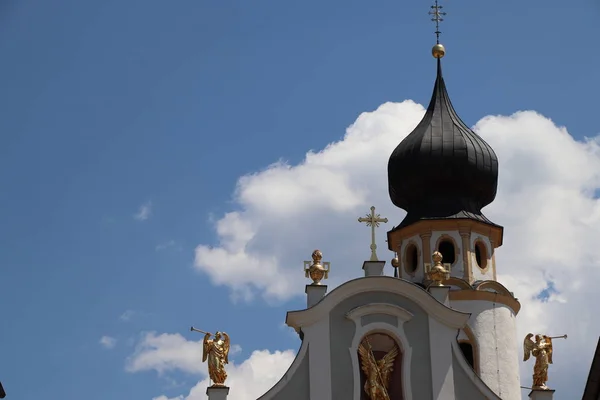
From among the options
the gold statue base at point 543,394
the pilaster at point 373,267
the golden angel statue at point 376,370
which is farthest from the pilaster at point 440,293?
the gold statue base at point 543,394

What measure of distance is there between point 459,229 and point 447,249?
527mm

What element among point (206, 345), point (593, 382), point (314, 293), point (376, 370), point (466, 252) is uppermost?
point (466, 252)

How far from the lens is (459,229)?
30.0 m

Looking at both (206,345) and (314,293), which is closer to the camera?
(206,345)

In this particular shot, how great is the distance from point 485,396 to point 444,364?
3.20 ft

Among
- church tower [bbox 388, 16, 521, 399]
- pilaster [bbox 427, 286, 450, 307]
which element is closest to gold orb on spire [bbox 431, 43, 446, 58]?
church tower [bbox 388, 16, 521, 399]

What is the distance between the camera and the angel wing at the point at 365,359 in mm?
25438

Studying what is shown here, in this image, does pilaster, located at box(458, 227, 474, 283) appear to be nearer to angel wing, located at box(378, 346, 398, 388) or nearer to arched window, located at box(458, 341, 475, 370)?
arched window, located at box(458, 341, 475, 370)

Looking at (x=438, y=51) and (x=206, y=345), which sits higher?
(x=438, y=51)

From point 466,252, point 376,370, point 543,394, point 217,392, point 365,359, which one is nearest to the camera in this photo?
point 217,392

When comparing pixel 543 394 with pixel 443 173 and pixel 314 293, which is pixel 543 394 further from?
pixel 443 173

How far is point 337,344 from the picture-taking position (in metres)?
25.6

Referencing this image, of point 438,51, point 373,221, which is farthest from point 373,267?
point 438,51

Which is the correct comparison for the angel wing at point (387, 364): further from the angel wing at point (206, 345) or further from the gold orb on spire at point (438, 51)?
the gold orb on spire at point (438, 51)
